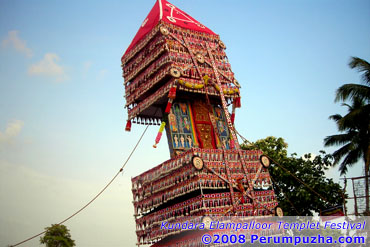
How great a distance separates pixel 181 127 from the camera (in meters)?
28.6

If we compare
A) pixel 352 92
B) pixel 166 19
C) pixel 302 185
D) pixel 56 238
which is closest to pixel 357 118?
pixel 352 92

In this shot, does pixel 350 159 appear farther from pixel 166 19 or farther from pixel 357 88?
pixel 166 19

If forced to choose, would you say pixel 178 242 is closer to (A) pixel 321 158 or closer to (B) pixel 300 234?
(B) pixel 300 234

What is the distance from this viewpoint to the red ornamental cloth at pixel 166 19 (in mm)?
30938

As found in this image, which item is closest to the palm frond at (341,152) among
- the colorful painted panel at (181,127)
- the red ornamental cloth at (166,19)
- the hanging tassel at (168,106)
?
the colorful painted panel at (181,127)

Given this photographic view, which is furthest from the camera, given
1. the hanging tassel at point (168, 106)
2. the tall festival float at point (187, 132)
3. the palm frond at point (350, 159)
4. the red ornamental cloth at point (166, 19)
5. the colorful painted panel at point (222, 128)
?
the red ornamental cloth at point (166, 19)

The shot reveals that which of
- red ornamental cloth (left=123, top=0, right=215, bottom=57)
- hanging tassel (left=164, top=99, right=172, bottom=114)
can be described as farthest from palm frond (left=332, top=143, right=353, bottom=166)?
red ornamental cloth (left=123, top=0, right=215, bottom=57)

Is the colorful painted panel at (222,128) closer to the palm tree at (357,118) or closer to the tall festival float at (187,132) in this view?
the tall festival float at (187,132)

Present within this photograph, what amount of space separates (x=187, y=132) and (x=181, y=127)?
58 cm

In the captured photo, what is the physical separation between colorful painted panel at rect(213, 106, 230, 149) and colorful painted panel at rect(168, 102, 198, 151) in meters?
2.28

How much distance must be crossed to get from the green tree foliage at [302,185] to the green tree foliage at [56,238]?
17510 millimetres

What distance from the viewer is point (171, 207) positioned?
25.6 metres

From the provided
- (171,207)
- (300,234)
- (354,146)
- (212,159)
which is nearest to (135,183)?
(171,207)

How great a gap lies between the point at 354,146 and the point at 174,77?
13.0 metres
